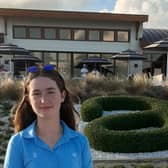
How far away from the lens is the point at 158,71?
32.4 meters

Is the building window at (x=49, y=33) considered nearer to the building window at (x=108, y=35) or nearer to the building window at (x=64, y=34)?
the building window at (x=64, y=34)

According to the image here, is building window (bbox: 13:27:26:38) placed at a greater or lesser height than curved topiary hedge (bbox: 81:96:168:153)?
greater

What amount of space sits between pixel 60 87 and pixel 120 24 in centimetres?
3117

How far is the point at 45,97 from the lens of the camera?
7.40 ft

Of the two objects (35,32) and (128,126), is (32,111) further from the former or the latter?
(35,32)

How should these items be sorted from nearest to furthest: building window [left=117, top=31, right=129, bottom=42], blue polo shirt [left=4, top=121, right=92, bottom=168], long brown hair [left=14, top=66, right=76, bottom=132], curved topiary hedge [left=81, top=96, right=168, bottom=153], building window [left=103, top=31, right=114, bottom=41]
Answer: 1. blue polo shirt [left=4, top=121, right=92, bottom=168]
2. long brown hair [left=14, top=66, right=76, bottom=132]
3. curved topiary hedge [left=81, top=96, right=168, bottom=153]
4. building window [left=103, top=31, right=114, bottom=41]
5. building window [left=117, top=31, right=129, bottom=42]

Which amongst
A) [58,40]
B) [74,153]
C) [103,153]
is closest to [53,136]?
[74,153]

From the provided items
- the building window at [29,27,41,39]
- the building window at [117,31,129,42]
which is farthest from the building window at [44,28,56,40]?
the building window at [117,31,129,42]

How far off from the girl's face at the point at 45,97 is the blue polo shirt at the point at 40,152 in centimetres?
12

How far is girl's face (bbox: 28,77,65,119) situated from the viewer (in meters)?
2.26

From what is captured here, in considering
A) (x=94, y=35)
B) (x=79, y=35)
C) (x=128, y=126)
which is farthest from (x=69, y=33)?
(x=128, y=126)

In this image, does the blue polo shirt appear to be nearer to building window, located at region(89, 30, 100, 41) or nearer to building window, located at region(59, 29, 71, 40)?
building window, located at region(59, 29, 71, 40)

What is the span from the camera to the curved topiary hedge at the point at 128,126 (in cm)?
871

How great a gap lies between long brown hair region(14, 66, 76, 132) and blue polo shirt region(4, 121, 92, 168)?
5.1 inches
